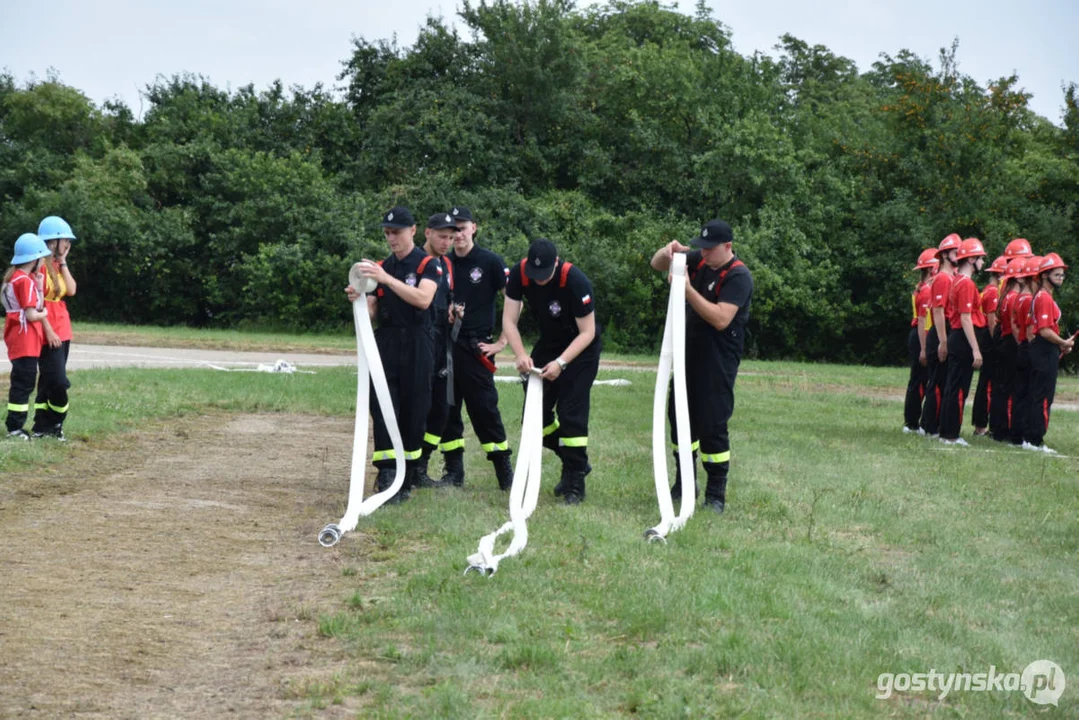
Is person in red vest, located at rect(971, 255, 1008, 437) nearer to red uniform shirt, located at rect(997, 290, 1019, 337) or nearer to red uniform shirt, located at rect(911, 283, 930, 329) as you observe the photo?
red uniform shirt, located at rect(997, 290, 1019, 337)

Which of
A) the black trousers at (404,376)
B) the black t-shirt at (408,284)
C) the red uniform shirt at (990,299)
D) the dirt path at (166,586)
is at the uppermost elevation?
the red uniform shirt at (990,299)

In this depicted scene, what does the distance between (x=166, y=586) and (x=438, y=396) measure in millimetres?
3459

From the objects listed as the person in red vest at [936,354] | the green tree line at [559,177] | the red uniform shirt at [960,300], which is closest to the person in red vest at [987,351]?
the red uniform shirt at [960,300]

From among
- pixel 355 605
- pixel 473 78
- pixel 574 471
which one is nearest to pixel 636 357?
pixel 473 78

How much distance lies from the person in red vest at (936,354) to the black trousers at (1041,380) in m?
1.00

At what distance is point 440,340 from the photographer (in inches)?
374

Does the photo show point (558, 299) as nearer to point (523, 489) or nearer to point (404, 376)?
→ point (404, 376)

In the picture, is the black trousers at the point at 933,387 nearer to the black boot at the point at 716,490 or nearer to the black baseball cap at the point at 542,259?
the black boot at the point at 716,490

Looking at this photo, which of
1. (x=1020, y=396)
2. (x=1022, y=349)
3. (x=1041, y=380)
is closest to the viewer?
(x=1041, y=380)

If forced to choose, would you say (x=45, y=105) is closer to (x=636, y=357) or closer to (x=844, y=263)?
(x=636, y=357)

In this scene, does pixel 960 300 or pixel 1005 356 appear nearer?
pixel 960 300

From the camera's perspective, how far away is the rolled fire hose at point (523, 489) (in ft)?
21.4

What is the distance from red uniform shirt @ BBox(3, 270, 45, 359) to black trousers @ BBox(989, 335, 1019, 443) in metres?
10.9

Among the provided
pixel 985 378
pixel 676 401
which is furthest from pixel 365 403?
pixel 985 378
